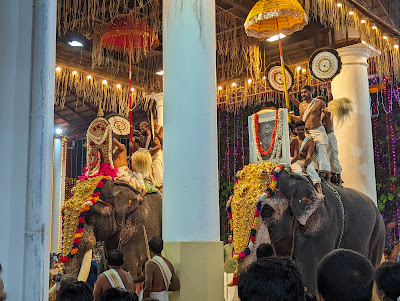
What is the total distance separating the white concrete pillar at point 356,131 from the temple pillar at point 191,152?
13.9 ft

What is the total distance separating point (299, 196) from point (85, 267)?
2.66 metres

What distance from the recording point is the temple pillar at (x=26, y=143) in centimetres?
243

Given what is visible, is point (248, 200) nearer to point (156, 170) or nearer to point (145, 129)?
point (156, 170)

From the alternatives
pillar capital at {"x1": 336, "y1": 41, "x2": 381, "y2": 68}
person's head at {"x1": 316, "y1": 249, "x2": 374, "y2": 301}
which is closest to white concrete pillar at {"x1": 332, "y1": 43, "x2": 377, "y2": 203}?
pillar capital at {"x1": 336, "y1": 41, "x2": 381, "y2": 68}

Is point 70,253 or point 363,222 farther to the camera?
point 363,222

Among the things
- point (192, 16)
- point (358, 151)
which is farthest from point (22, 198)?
point (358, 151)

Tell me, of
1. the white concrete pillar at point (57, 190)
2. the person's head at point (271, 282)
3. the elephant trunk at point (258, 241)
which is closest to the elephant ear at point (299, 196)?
the elephant trunk at point (258, 241)

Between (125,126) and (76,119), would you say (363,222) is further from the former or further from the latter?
(76,119)

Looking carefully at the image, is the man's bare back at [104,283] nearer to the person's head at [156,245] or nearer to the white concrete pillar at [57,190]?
the person's head at [156,245]

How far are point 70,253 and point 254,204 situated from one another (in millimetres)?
2335

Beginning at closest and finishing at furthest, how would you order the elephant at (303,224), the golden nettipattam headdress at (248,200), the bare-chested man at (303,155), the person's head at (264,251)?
1. the person's head at (264,251)
2. the golden nettipattam headdress at (248,200)
3. the elephant at (303,224)
4. the bare-chested man at (303,155)

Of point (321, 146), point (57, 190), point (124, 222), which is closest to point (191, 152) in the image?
point (124, 222)

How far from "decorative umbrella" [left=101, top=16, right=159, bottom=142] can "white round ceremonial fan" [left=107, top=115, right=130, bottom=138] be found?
221mm

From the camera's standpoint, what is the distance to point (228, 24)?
9297 mm
